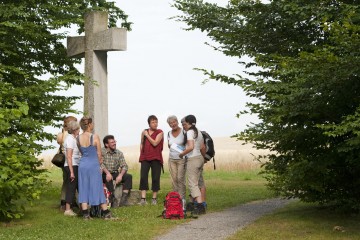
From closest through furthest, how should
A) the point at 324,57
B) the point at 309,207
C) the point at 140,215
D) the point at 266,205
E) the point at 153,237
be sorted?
the point at 324,57, the point at 153,237, the point at 140,215, the point at 309,207, the point at 266,205

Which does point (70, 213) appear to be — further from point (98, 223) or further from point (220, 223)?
point (220, 223)

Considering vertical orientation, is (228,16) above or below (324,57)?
above

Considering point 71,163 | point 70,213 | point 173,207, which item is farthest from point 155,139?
point 173,207

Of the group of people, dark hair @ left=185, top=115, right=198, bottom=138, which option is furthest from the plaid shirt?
dark hair @ left=185, top=115, right=198, bottom=138

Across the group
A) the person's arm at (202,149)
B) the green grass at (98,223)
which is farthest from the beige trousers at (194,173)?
the green grass at (98,223)

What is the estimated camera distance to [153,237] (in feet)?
40.8

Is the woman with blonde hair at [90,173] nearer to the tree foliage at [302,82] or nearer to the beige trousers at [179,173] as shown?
the beige trousers at [179,173]

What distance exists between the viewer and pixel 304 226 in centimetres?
1359

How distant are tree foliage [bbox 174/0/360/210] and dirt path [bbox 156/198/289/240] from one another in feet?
3.07

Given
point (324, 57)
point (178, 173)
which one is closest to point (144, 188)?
point (178, 173)

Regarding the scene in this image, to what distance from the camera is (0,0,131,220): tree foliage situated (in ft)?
48.3

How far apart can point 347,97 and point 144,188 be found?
6.23 metres

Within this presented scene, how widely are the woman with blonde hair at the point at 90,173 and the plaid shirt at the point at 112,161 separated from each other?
187 cm

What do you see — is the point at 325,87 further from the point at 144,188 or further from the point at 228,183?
the point at 228,183
